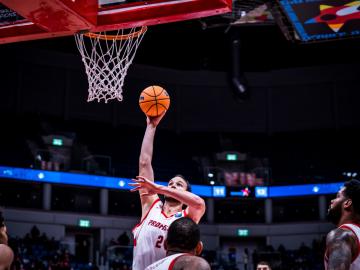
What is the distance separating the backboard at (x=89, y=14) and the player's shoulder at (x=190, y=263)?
391 centimetres

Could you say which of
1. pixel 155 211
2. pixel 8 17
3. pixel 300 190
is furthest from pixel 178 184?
pixel 300 190

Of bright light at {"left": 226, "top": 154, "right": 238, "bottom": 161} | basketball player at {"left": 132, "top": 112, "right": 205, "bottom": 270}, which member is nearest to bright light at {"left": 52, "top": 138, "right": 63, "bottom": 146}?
bright light at {"left": 226, "top": 154, "right": 238, "bottom": 161}

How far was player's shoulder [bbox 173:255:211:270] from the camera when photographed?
3066mm

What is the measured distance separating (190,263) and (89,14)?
4.36 meters

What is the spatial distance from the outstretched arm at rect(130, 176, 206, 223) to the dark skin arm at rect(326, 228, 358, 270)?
1241 mm

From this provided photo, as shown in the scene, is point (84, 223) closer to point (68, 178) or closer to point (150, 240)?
point (68, 178)

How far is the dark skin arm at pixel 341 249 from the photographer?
131 inches

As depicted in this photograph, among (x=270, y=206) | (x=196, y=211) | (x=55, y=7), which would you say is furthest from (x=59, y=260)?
(x=196, y=211)

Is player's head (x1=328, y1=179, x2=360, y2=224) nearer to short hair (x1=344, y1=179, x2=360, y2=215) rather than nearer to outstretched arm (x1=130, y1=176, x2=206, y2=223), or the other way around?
short hair (x1=344, y1=179, x2=360, y2=215)

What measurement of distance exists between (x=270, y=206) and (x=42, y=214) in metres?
9.42

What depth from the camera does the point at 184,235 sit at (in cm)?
318

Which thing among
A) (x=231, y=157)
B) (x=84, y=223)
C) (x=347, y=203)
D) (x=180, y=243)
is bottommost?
(x=180, y=243)

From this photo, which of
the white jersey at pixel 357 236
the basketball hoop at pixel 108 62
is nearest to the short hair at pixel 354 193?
the white jersey at pixel 357 236

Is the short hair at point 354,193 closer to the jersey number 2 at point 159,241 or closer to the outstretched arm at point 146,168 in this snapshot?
the jersey number 2 at point 159,241
